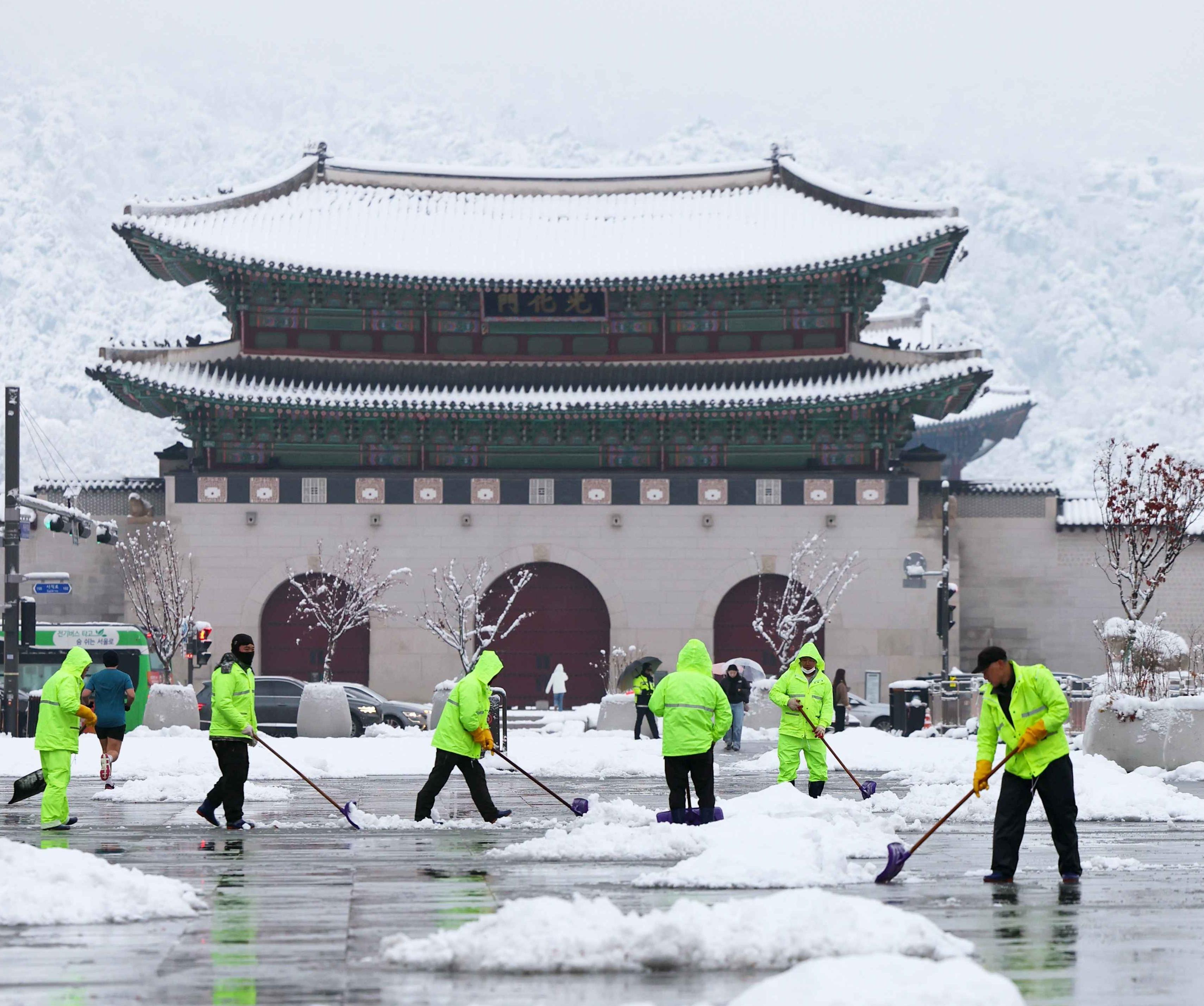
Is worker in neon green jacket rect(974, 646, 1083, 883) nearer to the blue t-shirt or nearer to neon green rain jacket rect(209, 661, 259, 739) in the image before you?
neon green rain jacket rect(209, 661, 259, 739)

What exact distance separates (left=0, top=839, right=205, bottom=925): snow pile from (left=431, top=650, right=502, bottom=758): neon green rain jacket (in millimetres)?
4665

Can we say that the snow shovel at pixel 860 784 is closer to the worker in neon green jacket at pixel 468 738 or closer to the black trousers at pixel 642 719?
the worker in neon green jacket at pixel 468 738

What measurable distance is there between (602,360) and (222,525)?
966 cm

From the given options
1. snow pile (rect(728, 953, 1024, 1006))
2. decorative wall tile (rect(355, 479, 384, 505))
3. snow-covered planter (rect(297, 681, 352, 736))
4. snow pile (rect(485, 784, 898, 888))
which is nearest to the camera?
snow pile (rect(728, 953, 1024, 1006))

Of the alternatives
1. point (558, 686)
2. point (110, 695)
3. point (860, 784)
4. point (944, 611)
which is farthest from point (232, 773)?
point (558, 686)

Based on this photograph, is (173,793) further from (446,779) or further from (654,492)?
(654,492)

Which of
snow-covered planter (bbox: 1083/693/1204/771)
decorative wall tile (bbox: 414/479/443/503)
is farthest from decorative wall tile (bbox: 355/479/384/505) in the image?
snow-covered planter (bbox: 1083/693/1204/771)

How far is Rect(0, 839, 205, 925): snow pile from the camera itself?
9.21 m

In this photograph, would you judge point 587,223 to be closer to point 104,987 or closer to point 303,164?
point 303,164

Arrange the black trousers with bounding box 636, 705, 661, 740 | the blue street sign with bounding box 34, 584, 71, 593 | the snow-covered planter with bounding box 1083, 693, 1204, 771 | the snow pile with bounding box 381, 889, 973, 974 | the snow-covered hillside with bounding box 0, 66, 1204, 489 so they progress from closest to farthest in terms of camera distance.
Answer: the snow pile with bounding box 381, 889, 973, 974 → the snow-covered planter with bounding box 1083, 693, 1204, 771 → the black trousers with bounding box 636, 705, 661, 740 → the blue street sign with bounding box 34, 584, 71, 593 → the snow-covered hillside with bounding box 0, 66, 1204, 489

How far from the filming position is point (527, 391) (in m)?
40.6

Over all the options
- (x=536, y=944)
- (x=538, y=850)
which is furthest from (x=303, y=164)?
(x=536, y=944)

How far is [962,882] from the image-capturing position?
36.6 feet

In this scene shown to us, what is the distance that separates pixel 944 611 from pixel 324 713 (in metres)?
12.6
